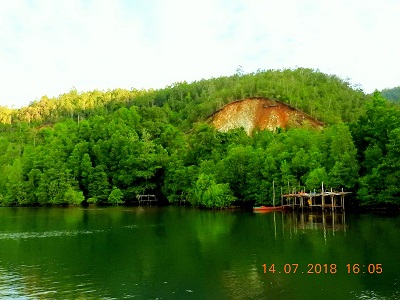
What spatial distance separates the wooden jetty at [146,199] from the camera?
8875cm

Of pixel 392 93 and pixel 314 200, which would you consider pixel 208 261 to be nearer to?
pixel 314 200

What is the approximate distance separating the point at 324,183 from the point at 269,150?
1272cm

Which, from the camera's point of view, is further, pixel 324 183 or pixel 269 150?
pixel 269 150

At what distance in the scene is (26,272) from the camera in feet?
85.6

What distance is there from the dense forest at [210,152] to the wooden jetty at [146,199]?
139cm

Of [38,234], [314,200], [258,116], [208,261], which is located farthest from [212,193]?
[258,116]

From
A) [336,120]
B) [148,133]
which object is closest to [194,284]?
[148,133]

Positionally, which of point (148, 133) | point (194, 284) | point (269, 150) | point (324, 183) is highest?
point (148, 133)

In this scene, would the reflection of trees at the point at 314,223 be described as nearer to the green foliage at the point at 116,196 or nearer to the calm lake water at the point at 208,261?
the calm lake water at the point at 208,261

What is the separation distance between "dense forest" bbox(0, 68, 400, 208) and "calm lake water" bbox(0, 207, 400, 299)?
13641 millimetres

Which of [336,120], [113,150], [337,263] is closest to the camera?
[337,263]

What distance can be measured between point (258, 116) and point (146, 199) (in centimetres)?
3763

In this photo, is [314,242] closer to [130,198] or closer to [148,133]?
[130,198]

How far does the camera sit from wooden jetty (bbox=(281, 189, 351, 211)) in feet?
183
